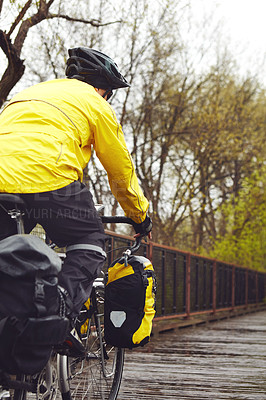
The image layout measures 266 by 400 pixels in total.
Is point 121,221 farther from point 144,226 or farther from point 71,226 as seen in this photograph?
point 71,226

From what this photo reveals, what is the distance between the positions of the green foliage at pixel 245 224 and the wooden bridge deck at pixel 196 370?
676 inches

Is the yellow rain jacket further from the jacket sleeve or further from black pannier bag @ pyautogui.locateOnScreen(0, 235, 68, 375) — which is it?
black pannier bag @ pyautogui.locateOnScreen(0, 235, 68, 375)

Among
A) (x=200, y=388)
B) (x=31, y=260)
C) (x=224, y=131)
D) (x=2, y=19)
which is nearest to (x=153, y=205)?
(x=224, y=131)

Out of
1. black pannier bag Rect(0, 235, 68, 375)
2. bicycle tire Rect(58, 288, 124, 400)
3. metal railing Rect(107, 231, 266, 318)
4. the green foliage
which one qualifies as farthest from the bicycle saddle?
the green foliage

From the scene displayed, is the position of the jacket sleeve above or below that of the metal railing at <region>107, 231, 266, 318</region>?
above

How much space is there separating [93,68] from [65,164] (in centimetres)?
81

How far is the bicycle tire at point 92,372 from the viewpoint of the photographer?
11.5ft

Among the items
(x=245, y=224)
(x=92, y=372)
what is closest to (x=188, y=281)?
(x=92, y=372)

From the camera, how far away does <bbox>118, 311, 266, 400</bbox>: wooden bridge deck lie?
5676 mm

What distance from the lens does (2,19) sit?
8.62 m

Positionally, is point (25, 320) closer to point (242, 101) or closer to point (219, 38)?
point (219, 38)

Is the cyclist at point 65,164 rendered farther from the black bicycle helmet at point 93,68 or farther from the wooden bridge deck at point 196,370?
the wooden bridge deck at point 196,370

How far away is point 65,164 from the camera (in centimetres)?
316

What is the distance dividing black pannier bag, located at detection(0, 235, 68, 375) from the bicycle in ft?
0.42
